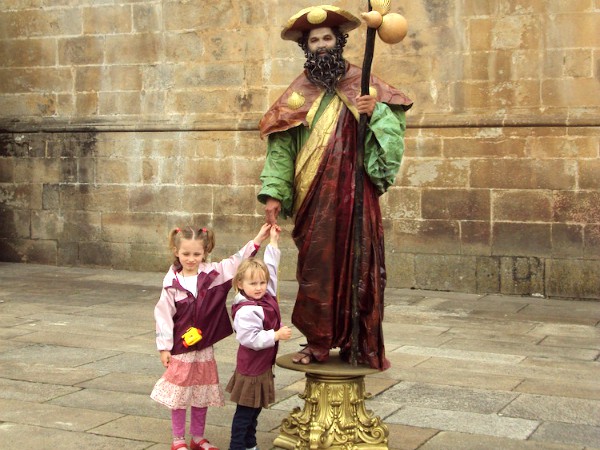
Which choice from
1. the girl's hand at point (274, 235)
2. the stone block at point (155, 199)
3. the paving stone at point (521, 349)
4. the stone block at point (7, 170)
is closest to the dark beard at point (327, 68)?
the girl's hand at point (274, 235)

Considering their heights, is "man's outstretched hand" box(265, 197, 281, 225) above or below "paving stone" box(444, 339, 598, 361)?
above

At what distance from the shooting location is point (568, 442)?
5.19 m

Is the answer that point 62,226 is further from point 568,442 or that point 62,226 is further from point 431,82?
point 568,442

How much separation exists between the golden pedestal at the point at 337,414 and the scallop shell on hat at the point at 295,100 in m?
1.20

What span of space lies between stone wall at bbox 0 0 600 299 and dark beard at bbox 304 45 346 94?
563 cm

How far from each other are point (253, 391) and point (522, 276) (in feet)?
19.9

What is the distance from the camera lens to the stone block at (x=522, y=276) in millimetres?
10242

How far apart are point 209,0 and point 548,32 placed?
373 cm

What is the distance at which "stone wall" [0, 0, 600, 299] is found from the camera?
1017 centimetres

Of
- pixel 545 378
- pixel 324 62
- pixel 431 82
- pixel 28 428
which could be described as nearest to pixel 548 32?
pixel 431 82

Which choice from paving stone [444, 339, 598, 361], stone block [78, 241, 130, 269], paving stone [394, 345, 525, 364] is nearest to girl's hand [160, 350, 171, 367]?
paving stone [394, 345, 525, 364]

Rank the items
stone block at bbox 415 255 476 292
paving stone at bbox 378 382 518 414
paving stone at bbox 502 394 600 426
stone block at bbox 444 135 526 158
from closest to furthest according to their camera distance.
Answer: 1. paving stone at bbox 502 394 600 426
2. paving stone at bbox 378 382 518 414
3. stone block at bbox 444 135 526 158
4. stone block at bbox 415 255 476 292

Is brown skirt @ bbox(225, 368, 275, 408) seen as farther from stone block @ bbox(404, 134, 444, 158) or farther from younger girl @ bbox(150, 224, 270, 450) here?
stone block @ bbox(404, 134, 444, 158)

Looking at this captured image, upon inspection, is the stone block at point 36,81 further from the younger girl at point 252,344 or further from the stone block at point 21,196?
the younger girl at point 252,344
